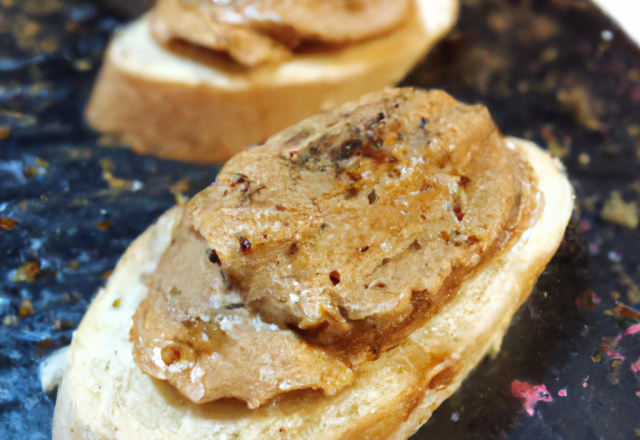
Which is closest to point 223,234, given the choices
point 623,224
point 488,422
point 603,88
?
point 488,422

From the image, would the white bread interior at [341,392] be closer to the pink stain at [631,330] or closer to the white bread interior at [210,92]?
Answer: the pink stain at [631,330]

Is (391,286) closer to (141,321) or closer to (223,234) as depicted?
(223,234)

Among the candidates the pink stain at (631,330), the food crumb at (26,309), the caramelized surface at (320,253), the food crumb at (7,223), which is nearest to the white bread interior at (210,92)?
the food crumb at (7,223)

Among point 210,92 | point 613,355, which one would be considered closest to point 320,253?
point 613,355

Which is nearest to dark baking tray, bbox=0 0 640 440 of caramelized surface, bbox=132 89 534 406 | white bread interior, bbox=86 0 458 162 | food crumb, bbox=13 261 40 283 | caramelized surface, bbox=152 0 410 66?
food crumb, bbox=13 261 40 283

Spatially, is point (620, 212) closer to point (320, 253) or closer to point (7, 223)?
point (320, 253)
